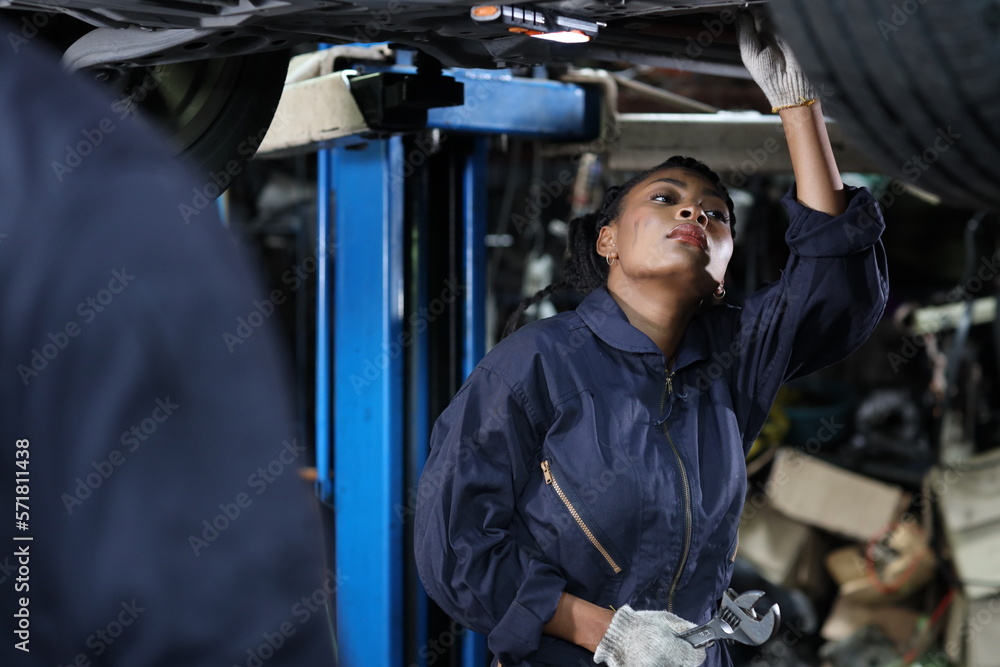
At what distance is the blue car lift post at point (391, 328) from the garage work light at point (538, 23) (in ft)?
2.97

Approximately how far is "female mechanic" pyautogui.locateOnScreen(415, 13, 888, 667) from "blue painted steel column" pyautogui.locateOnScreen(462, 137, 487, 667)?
0.75 m

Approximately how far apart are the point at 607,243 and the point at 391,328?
70 cm

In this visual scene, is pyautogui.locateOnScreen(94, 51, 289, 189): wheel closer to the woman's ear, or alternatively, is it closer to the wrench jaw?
the woman's ear

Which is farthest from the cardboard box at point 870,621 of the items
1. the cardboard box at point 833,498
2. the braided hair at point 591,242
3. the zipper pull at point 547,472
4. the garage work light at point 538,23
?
the garage work light at point 538,23

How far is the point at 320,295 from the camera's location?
263 centimetres

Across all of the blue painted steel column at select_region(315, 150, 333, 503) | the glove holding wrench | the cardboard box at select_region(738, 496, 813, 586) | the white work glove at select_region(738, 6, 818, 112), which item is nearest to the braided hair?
the white work glove at select_region(738, 6, 818, 112)

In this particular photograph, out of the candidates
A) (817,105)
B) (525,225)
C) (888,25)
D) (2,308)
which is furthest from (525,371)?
(525,225)

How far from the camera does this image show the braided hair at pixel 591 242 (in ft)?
6.25

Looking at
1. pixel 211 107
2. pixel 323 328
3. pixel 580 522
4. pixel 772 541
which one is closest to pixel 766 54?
pixel 580 522

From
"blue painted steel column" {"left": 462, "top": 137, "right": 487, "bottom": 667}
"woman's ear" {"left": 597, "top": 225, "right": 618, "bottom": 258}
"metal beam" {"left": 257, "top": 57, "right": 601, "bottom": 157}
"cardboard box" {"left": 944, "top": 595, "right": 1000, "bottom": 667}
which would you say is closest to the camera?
"woman's ear" {"left": 597, "top": 225, "right": 618, "bottom": 258}

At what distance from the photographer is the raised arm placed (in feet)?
4.76

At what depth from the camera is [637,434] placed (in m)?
1.66

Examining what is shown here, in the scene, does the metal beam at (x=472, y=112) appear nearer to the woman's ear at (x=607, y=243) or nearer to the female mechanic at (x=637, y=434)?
the woman's ear at (x=607, y=243)

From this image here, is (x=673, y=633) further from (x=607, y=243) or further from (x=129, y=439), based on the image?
(x=129, y=439)
